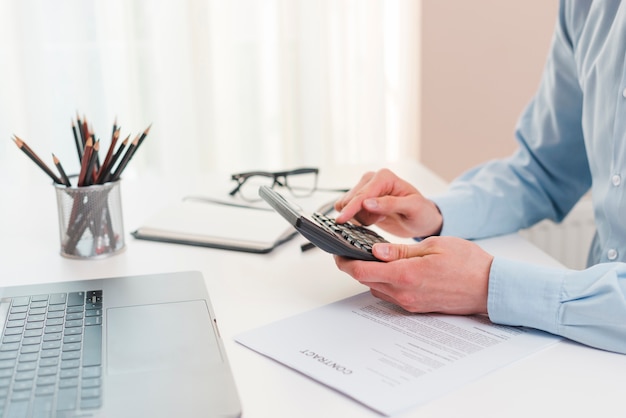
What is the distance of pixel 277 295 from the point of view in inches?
35.8

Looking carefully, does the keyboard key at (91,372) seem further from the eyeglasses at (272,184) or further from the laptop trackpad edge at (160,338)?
the eyeglasses at (272,184)

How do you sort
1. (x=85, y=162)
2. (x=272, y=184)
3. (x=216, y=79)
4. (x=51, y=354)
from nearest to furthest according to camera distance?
(x=51, y=354), (x=85, y=162), (x=272, y=184), (x=216, y=79)

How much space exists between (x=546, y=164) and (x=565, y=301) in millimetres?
508

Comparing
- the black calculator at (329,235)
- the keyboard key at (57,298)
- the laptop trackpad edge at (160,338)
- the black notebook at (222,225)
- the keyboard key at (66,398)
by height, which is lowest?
the laptop trackpad edge at (160,338)

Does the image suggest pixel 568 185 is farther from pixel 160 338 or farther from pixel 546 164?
pixel 160 338

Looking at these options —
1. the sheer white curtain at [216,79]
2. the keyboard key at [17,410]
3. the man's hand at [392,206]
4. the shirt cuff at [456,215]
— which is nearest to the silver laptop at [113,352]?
the keyboard key at [17,410]

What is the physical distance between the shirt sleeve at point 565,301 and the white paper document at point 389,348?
2cm

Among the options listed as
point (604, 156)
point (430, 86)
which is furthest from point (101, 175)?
point (430, 86)

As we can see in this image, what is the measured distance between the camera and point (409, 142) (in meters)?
2.37

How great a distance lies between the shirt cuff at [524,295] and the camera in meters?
0.79

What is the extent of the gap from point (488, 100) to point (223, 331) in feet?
5.60

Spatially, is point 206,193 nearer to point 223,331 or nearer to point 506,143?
point 223,331

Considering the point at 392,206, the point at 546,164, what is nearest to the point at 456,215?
the point at 392,206

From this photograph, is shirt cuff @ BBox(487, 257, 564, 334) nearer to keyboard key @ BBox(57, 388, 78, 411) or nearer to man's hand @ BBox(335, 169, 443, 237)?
man's hand @ BBox(335, 169, 443, 237)
